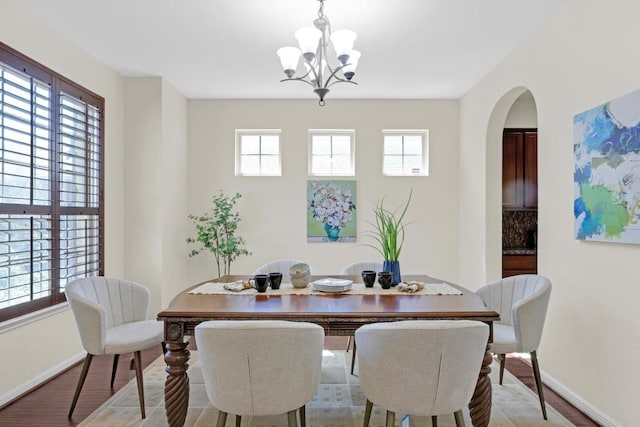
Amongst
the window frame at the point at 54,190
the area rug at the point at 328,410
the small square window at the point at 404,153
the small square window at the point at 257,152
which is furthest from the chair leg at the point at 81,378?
the small square window at the point at 404,153

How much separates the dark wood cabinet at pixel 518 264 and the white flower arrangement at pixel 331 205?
1945 millimetres

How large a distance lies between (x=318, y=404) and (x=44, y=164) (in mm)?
2757

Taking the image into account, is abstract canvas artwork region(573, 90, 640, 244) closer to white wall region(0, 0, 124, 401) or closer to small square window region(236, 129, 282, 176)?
small square window region(236, 129, 282, 176)

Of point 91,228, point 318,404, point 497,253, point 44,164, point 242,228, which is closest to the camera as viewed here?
point 318,404

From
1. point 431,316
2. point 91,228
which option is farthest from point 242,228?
point 431,316

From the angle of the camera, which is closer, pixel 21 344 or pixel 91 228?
pixel 21 344

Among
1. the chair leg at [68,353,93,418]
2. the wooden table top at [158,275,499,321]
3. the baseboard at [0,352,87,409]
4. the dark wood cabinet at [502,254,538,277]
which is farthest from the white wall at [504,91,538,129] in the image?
the baseboard at [0,352,87,409]

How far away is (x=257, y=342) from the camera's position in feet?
5.33

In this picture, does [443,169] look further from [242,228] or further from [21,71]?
[21,71]

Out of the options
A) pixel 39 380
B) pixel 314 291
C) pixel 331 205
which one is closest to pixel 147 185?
pixel 39 380

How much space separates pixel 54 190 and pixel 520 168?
4.89 meters

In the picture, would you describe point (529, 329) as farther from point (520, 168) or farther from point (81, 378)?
point (520, 168)

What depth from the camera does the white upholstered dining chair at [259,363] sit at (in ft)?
5.34

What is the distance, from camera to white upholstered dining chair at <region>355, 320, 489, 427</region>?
162 centimetres
